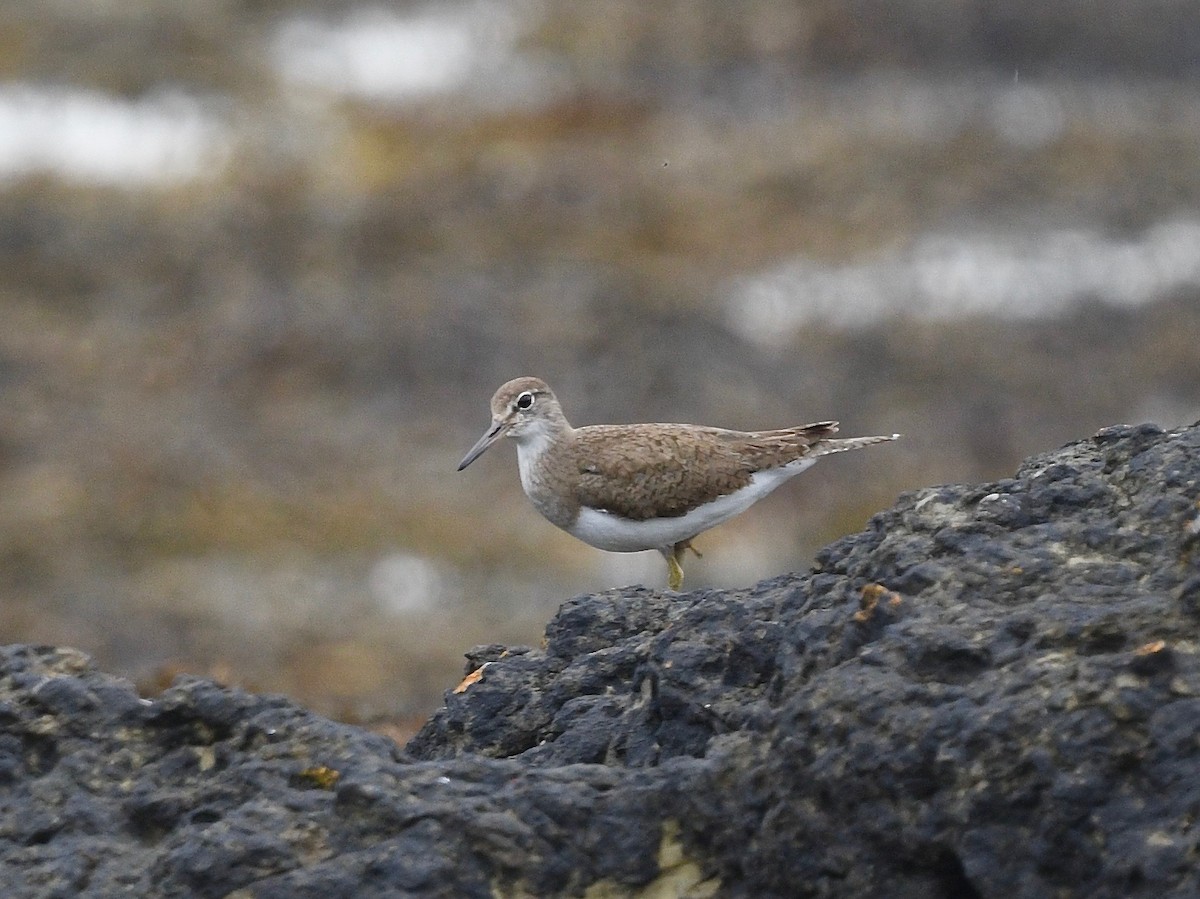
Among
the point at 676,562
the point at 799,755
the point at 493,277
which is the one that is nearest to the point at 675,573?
the point at 676,562

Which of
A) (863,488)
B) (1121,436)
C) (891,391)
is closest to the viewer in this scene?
(1121,436)

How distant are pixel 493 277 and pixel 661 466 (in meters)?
13.5

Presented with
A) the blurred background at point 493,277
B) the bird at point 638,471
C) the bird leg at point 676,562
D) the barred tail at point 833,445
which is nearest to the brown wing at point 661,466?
the bird at point 638,471

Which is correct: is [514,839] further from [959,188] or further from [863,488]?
[959,188]

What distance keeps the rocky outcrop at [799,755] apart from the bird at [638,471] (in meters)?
5.19

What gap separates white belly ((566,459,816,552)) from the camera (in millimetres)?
11234

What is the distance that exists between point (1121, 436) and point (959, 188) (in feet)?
75.5

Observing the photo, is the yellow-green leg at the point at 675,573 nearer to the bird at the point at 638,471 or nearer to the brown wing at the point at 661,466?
the bird at the point at 638,471

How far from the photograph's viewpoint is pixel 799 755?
15.2 feet

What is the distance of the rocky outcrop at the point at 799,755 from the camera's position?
4285 mm

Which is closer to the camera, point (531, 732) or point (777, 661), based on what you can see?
point (777, 661)

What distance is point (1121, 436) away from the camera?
578 centimetres

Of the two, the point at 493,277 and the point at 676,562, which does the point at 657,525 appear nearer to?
the point at 676,562

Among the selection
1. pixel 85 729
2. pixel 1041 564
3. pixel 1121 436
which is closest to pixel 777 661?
pixel 1041 564
